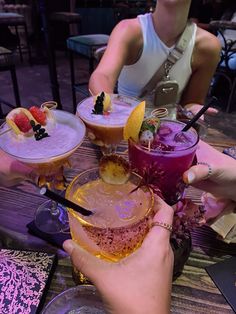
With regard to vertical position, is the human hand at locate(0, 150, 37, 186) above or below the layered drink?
below

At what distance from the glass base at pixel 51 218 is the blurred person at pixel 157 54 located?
78 cm

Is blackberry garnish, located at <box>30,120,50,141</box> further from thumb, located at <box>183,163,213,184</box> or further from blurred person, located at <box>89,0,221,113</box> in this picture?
blurred person, located at <box>89,0,221,113</box>

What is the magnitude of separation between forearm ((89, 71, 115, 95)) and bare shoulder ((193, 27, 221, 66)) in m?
0.71

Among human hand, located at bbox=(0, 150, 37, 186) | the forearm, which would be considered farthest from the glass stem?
the forearm

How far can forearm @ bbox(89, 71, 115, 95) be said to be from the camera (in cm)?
158

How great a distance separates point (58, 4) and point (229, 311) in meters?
6.80

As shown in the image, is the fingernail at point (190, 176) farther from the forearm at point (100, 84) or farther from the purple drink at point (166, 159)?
the forearm at point (100, 84)

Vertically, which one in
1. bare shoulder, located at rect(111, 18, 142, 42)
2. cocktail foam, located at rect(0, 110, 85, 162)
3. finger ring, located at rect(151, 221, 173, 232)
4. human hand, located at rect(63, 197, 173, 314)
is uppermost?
bare shoulder, located at rect(111, 18, 142, 42)

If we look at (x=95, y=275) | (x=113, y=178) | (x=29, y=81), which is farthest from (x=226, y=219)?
(x=29, y=81)

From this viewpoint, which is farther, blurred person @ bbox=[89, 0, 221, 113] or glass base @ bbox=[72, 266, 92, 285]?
blurred person @ bbox=[89, 0, 221, 113]

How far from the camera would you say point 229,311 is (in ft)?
2.51

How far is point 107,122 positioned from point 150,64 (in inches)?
39.6

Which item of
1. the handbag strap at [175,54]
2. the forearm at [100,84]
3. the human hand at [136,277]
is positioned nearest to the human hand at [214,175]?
the human hand at [136,277]

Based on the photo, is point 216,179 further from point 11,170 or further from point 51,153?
point 11,170
